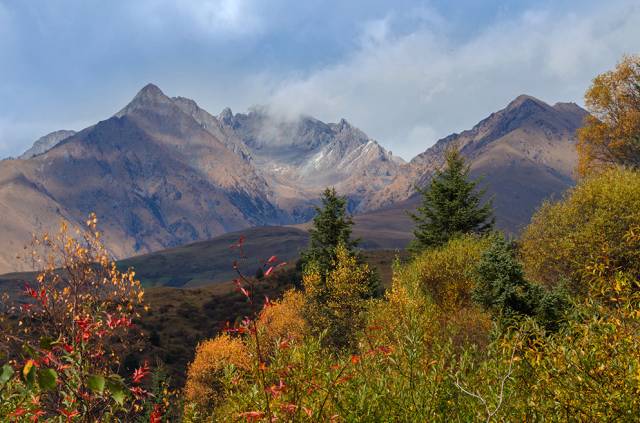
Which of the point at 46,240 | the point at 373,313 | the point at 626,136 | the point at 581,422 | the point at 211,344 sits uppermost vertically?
the point at 626,136

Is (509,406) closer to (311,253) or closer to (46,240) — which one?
(46,240)

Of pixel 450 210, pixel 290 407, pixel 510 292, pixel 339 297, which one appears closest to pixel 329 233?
pixel 339 297

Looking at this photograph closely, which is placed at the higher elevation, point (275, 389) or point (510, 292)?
point (275, 389)

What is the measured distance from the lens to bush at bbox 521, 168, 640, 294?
42.6m

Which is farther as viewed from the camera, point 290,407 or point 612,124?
point 612,124

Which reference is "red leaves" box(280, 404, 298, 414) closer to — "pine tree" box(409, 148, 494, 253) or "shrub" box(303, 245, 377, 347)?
"shrub" box(303, 245, 377, 347)

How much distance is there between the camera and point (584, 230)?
45.3 m

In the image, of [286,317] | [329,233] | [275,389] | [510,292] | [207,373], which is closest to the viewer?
[275,389]

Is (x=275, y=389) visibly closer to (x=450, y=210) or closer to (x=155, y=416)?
(x=155, y=416)

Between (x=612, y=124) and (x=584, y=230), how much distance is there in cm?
2911

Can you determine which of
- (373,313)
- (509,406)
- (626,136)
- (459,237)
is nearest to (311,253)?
(459,237)

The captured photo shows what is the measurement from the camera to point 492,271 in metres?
40.8

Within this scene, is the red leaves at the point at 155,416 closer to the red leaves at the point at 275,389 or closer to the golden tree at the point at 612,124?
the red leaves at the point at 275,389

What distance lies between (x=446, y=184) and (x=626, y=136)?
22848mm
